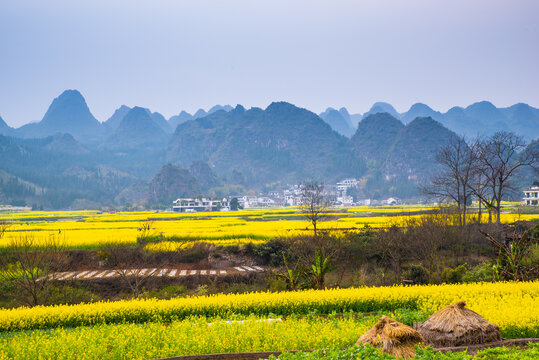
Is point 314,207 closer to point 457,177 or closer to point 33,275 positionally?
point 457,177

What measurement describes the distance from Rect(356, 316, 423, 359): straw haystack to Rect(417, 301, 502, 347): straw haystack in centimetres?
135

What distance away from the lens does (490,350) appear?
7.18 metres

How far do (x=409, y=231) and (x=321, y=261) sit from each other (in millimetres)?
10023

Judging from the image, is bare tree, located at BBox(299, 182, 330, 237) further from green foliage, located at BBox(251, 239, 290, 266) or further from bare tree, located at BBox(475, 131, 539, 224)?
bare tree, located at BBox(475, 131, 539, 224)

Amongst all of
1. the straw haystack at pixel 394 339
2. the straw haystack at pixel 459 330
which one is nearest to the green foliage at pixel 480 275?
the straw haystack at pixel 459 330

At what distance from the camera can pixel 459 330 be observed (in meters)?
8.21

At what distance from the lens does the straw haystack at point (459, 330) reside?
8.16 metres

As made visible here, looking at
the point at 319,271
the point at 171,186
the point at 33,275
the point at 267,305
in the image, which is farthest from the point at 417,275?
the point at 171,186

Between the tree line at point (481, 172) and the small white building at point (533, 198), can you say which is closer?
the tree line at point (481, 172)

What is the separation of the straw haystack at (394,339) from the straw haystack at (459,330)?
1353 mm

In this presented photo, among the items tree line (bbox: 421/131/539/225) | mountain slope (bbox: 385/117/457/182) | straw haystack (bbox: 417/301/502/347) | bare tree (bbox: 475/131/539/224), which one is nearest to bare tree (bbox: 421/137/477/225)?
tree line (bbox: 421/131/539/225)

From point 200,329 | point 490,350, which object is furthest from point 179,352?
point 490,350

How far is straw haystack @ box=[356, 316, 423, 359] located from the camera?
6812mm

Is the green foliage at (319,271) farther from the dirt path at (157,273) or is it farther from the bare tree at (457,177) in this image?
the bare tree at (457,177)
